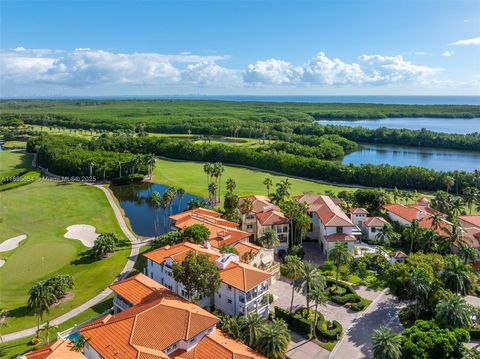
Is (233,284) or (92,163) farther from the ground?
(92,163)

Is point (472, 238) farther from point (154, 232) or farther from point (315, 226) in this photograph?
point (154, 232)

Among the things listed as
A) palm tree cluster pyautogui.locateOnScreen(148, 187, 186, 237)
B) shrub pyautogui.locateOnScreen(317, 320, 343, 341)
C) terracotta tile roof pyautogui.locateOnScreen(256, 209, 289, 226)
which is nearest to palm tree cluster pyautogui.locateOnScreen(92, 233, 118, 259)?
palm tree cluster pyautogui.locateOnScreen(148, 187, 186, 237)

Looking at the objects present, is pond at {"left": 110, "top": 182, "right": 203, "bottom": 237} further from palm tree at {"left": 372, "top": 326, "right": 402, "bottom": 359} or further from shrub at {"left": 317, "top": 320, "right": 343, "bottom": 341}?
palm tree at {"left": 372, "top": 326, "right": 402, "bottom": 359}

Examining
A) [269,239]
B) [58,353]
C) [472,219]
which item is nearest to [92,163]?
[269,239]

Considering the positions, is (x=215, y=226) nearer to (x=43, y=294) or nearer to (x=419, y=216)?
(x=43, y=294)

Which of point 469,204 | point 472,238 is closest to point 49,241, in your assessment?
point 472,238

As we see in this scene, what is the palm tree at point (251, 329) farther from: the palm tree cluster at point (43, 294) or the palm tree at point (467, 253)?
the palm tree at point (467, 253)
